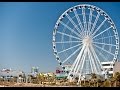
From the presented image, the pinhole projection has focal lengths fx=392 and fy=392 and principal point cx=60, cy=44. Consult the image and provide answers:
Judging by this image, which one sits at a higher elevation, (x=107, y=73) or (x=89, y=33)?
(x=89, y=33)

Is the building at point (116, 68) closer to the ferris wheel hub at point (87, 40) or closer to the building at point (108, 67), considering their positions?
the building at point (108, 67)

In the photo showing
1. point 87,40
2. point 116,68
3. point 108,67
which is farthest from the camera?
point 87,40

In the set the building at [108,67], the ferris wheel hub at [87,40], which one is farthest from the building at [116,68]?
the ferris wheel hub at [87,40]

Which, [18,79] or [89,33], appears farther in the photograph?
[89,33]

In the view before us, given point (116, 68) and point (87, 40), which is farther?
point (87, 40)

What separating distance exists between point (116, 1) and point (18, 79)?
3251 mm

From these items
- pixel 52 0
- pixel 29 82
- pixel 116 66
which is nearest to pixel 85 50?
pixel 116 66

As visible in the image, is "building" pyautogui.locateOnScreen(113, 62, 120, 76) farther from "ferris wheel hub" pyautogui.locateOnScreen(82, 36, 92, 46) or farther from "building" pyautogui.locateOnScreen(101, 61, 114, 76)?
"ferris wheel hub" pyautogui.locateOnScreen(82, 36, 92, 46)

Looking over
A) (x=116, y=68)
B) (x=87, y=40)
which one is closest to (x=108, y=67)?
(x=116, y=68)

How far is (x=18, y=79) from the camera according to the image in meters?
10.2

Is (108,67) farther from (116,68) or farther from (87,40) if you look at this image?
(87,40)

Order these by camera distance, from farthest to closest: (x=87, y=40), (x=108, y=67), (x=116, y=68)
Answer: (x=87, y=40) < (x=108, y=67) < (x=116, y=68)

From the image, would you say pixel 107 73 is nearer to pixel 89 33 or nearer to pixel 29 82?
pixel 89 33

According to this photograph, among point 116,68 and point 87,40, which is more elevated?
point 87,40
